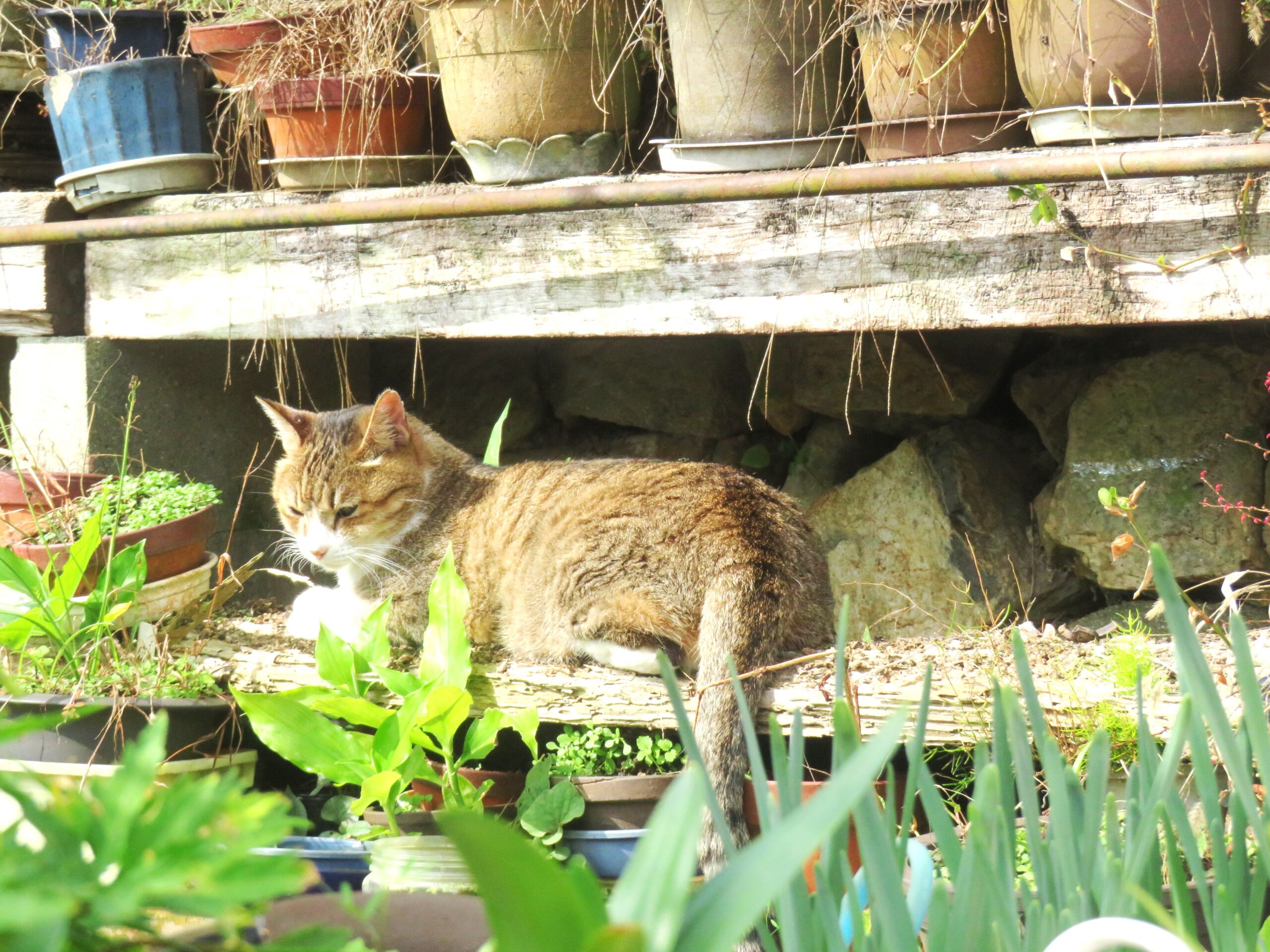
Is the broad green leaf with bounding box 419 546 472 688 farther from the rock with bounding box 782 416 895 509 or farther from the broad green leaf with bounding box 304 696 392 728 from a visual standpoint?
the rock with bounding box 782 416 895 509

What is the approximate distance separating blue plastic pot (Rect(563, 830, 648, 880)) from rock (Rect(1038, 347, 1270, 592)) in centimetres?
143

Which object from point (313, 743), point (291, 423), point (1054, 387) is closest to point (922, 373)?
point (1054, 387)

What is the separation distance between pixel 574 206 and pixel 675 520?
0.67 metres

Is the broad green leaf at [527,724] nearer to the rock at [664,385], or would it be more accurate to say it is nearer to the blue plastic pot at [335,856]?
the blue plastic pot at [335,856]

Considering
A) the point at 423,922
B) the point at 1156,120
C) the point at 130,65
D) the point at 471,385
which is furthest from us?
the point at 471,385

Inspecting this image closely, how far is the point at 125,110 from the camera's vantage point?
294cm

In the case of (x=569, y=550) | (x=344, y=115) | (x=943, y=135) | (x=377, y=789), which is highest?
(x=344, y=115)

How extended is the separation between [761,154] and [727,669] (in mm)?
1138

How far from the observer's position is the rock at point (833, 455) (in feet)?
11.5

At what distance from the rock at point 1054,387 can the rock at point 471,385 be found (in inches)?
63.8

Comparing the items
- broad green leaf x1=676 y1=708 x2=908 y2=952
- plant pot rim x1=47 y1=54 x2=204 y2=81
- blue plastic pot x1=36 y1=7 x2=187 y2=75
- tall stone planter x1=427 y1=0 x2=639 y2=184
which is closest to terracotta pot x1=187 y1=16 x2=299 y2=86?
plant pot rim x1=47 y1=54 x2=204 y2=81

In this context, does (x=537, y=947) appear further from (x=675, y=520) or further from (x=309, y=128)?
(x=309, y=128)

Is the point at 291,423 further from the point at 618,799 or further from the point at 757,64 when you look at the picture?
the point at 757,64

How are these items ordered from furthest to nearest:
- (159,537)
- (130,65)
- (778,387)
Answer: (778,387), (130,65), (159,537)
